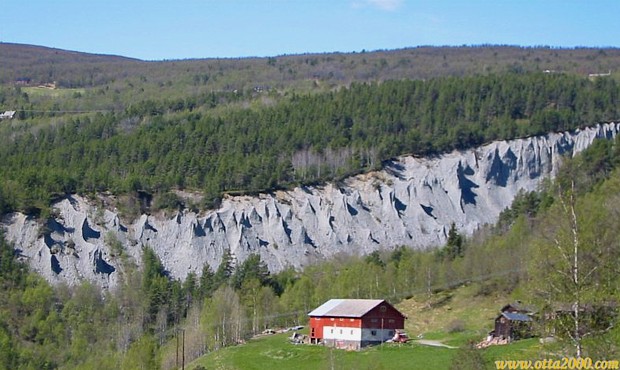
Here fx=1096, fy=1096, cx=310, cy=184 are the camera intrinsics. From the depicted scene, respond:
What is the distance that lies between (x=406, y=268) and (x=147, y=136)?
2189 inches

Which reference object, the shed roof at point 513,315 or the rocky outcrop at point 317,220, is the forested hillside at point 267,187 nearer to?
the shed roof at point 513,315

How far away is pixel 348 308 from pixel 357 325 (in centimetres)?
235

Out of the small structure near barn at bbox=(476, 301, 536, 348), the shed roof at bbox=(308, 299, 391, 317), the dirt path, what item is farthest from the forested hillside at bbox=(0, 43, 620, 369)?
the shed roof at bbox=(308, 299, 391, 317)

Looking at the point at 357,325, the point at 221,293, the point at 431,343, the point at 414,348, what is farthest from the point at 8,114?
the point at 414,348

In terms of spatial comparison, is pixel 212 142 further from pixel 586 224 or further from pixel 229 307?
pixel 586 224

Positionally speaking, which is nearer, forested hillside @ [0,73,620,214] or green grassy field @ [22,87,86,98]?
forested hillside @ [0,73,620,214]

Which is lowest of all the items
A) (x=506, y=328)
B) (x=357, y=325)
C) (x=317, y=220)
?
(x=317, y=220)

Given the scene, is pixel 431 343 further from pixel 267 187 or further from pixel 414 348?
pixel 267 187

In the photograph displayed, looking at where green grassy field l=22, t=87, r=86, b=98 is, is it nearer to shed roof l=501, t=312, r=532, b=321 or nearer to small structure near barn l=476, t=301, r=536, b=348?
small structure near barn l=476, t=301, r=536, b=348

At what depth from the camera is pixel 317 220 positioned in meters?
112

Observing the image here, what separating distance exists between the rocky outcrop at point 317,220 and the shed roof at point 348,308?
3832cm

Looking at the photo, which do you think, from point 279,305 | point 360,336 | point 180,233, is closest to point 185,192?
point 180,233

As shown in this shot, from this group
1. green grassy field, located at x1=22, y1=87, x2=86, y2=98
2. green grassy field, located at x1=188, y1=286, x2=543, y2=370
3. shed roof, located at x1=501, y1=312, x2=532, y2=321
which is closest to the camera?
green grassy field, located at x1=188, y1=286, x2=543, y2=370

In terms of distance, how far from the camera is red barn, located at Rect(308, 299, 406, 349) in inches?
2280
